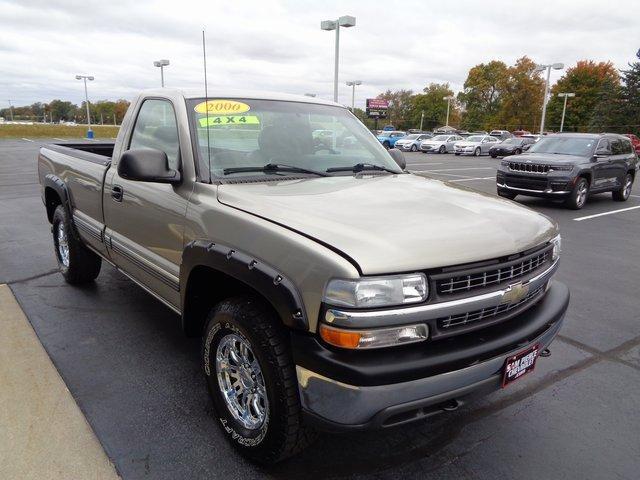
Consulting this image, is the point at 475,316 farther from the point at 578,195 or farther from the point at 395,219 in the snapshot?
the point at 578,195

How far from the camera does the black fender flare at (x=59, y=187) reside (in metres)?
4.72

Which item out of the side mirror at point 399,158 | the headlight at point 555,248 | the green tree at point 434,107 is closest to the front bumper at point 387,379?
the headlight at point 555,248

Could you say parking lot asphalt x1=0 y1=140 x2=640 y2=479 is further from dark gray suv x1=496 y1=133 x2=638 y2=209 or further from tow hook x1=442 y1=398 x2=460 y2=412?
dark gray suv x1=496 y1=133 x2=638 y2=209

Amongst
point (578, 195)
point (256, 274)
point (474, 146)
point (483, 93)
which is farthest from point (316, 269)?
point (483, 93)

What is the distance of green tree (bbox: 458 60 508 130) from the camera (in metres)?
82.2

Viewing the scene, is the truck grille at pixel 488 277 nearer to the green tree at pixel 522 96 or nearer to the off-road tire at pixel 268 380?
the off-road tire at pixel 268 380

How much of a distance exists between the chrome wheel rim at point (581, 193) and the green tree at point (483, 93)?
2975 inches

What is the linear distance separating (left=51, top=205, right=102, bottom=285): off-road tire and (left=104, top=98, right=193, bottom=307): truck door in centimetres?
108

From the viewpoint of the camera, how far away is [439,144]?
1359 inches

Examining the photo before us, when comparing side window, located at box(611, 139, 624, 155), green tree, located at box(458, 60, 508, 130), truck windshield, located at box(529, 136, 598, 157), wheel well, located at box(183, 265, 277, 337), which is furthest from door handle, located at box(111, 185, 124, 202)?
green tree, located at box(458, 60, 508, 130)

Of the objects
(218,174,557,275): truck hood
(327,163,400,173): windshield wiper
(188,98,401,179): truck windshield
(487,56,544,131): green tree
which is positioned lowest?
(218,174,557,275): truck hood

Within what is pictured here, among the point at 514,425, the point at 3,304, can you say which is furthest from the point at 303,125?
the point at 3,304

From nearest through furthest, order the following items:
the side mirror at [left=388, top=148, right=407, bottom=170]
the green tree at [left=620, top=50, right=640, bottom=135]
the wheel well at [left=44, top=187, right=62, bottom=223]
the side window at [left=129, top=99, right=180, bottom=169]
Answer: the side window at [left=129, top=99, right=180, bottom=169], the side mirror at [left=388, top=148, right=407, bottom=170], the wheel well at [left=44, top=187, right=62, bottom=223], the green tree at [left=620, top=50, right=640, bottom=135]

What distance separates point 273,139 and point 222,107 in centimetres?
38
